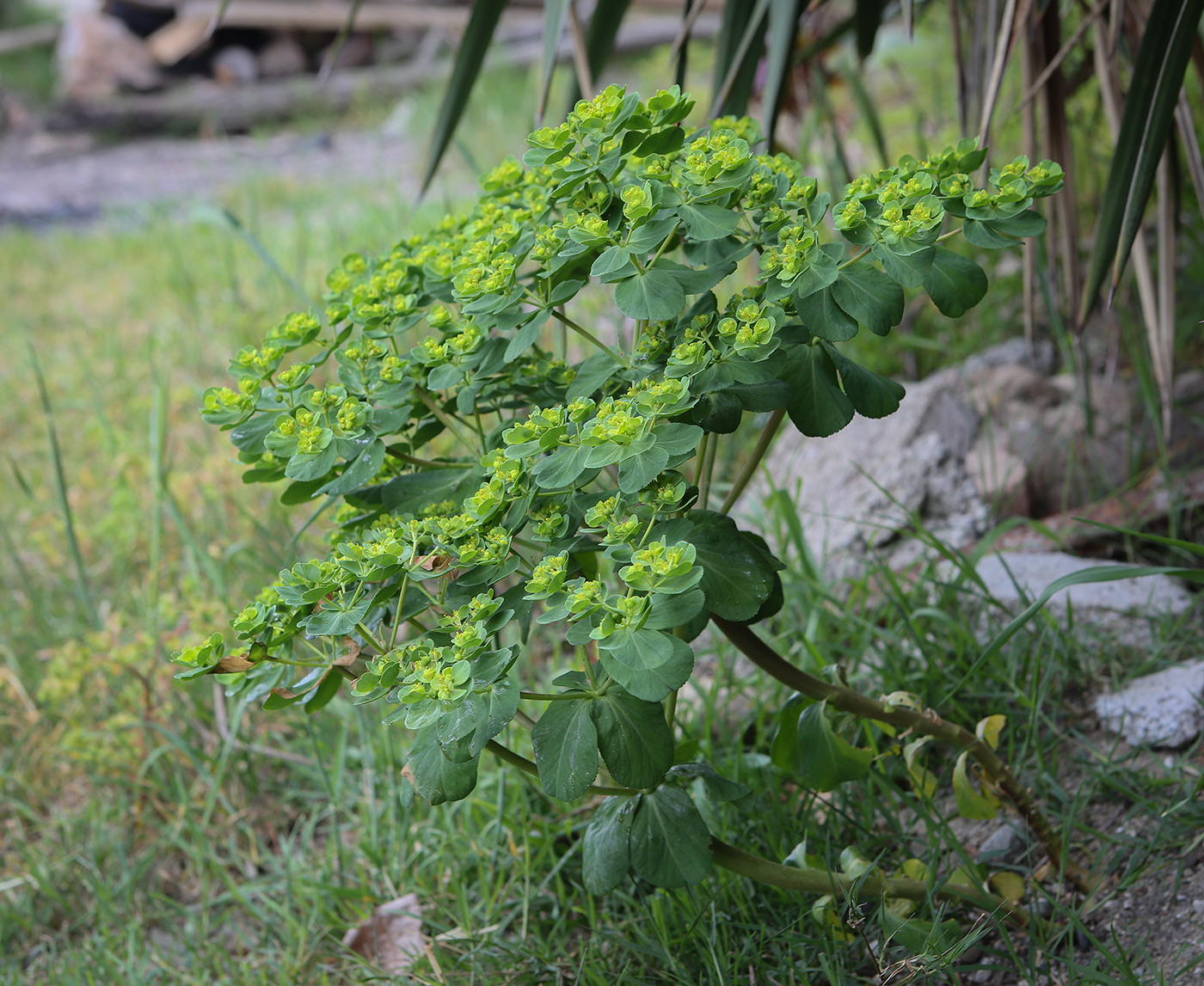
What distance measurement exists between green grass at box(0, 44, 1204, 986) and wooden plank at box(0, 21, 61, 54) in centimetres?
908

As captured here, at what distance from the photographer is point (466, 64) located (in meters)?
1.45

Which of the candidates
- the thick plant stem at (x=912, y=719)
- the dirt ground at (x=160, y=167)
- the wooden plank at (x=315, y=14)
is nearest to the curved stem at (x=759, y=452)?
the thick plant stem at (x=912, y=719)

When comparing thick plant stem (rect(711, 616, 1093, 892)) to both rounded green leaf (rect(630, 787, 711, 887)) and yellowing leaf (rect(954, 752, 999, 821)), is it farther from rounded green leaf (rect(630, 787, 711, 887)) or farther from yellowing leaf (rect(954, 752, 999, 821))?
rounded green leaf (rect(630, 787, 711, 887))

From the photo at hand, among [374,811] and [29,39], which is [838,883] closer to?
[374,811]

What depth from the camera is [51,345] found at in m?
3.57

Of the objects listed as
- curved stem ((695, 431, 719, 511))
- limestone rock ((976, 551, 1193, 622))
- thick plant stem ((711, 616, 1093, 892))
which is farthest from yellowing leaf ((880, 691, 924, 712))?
limestone rock ((976, 551, 1193, 622))

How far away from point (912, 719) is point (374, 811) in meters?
0.80

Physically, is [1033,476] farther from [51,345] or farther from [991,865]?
[51,345]

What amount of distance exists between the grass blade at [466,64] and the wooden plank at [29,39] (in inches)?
394

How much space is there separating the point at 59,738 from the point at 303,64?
26.2 ft

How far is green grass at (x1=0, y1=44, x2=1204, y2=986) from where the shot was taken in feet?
3.77

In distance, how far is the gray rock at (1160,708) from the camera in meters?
1.27

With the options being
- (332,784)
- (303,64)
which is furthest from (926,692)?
(303,64)

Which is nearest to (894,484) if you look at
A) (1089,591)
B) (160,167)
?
(1089,591)
